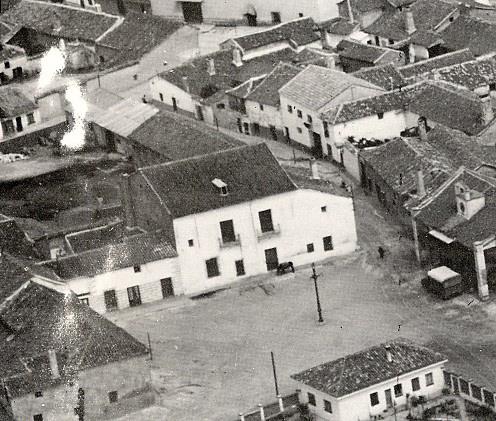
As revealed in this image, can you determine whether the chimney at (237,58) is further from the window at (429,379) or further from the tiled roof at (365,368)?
the window at (429,379)

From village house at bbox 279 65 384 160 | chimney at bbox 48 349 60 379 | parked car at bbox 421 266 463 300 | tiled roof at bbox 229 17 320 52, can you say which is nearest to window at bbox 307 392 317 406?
chimney at bbox 48 349 60 379

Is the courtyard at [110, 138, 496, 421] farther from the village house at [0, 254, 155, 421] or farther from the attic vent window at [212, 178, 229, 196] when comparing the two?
the attic vent window at [212, 178, 229, 196]

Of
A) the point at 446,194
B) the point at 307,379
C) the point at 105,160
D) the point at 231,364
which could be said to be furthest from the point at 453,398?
the point at 105,160

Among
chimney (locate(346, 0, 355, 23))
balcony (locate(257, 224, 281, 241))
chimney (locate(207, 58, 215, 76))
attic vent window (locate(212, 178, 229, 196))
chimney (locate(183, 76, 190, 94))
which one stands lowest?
balcony (locate(257, 224, 281, 241))

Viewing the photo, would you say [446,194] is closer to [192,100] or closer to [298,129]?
[298,129]

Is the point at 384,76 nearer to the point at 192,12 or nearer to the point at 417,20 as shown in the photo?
the point at 417,20

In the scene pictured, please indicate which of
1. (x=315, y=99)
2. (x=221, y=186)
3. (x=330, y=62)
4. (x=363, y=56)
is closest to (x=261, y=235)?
(x=221, y=186)
